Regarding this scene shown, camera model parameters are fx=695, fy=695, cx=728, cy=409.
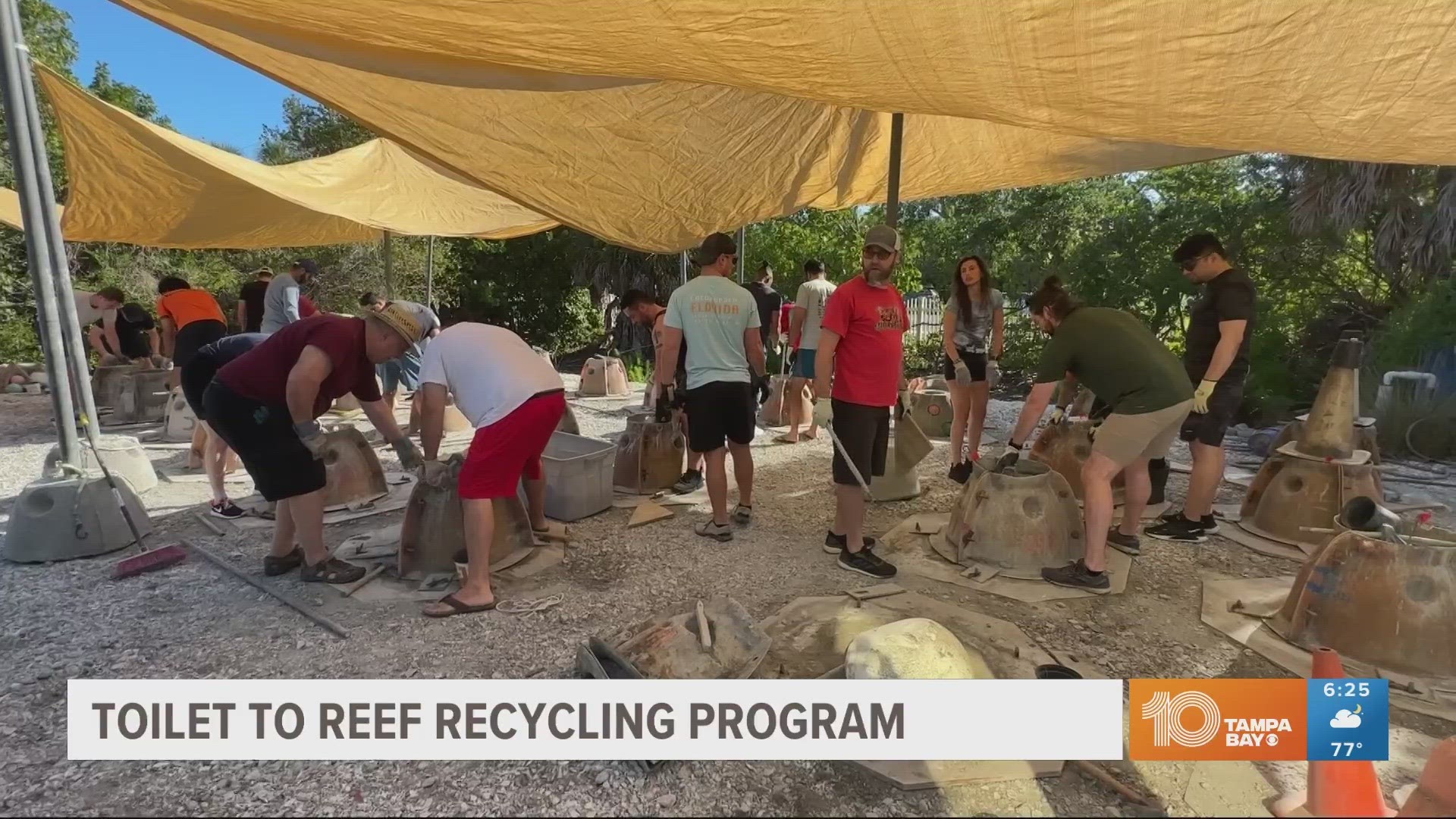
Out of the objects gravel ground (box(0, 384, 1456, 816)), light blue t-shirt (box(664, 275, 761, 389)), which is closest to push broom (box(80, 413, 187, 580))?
gravel ground (box(0, 384, 1456, 816))

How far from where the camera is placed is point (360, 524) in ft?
14.3

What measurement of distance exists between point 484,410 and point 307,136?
60.2ft

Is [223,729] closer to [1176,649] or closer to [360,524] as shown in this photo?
[360,524]

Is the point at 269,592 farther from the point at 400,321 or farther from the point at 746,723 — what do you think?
the point at 746,723

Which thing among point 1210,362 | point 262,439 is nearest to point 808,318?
point 1210,362

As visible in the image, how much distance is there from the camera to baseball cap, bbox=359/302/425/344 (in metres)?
2.95

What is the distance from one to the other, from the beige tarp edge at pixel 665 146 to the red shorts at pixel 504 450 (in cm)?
149

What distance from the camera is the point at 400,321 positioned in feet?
9.73

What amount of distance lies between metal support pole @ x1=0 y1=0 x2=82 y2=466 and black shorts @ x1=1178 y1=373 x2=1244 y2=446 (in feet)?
20.2

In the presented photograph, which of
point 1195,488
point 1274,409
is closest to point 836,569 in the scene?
point 1195,488

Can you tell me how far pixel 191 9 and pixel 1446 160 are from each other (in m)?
5.15

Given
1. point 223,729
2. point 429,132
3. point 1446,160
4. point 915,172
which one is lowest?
point 223,729

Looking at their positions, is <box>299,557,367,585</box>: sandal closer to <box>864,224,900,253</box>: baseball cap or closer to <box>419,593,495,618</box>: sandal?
<box>419,593,495,618</box>: sandal

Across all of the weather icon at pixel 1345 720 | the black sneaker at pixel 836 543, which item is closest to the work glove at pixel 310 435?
the black sneaker at pixel 836 543
